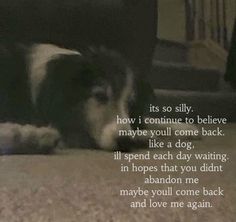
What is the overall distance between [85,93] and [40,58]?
0.07 meters

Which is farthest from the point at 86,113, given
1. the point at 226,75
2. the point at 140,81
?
the point at 226,75

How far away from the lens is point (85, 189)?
651 mm

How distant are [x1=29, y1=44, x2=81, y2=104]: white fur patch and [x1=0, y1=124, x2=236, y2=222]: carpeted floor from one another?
9 cm

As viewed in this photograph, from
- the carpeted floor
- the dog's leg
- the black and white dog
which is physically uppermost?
the black and white dog

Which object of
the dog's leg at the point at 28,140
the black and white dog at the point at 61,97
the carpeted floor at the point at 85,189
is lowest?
the carpeted floor at the point at 85,189

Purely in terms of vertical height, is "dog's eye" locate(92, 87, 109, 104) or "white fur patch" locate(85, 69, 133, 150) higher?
"dog's eye" locate(92, 87, 109, 104)

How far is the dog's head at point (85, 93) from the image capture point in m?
0.70

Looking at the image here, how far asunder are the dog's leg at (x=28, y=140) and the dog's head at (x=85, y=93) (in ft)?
0.05

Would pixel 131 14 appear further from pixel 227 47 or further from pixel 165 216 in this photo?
pixel 165 216

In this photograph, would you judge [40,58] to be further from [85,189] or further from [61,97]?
[85,189]

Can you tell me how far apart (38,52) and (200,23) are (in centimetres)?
20

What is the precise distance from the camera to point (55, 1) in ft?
2.30

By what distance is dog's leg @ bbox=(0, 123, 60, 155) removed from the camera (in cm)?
68

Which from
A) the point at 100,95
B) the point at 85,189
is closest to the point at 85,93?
the point at 100,95
